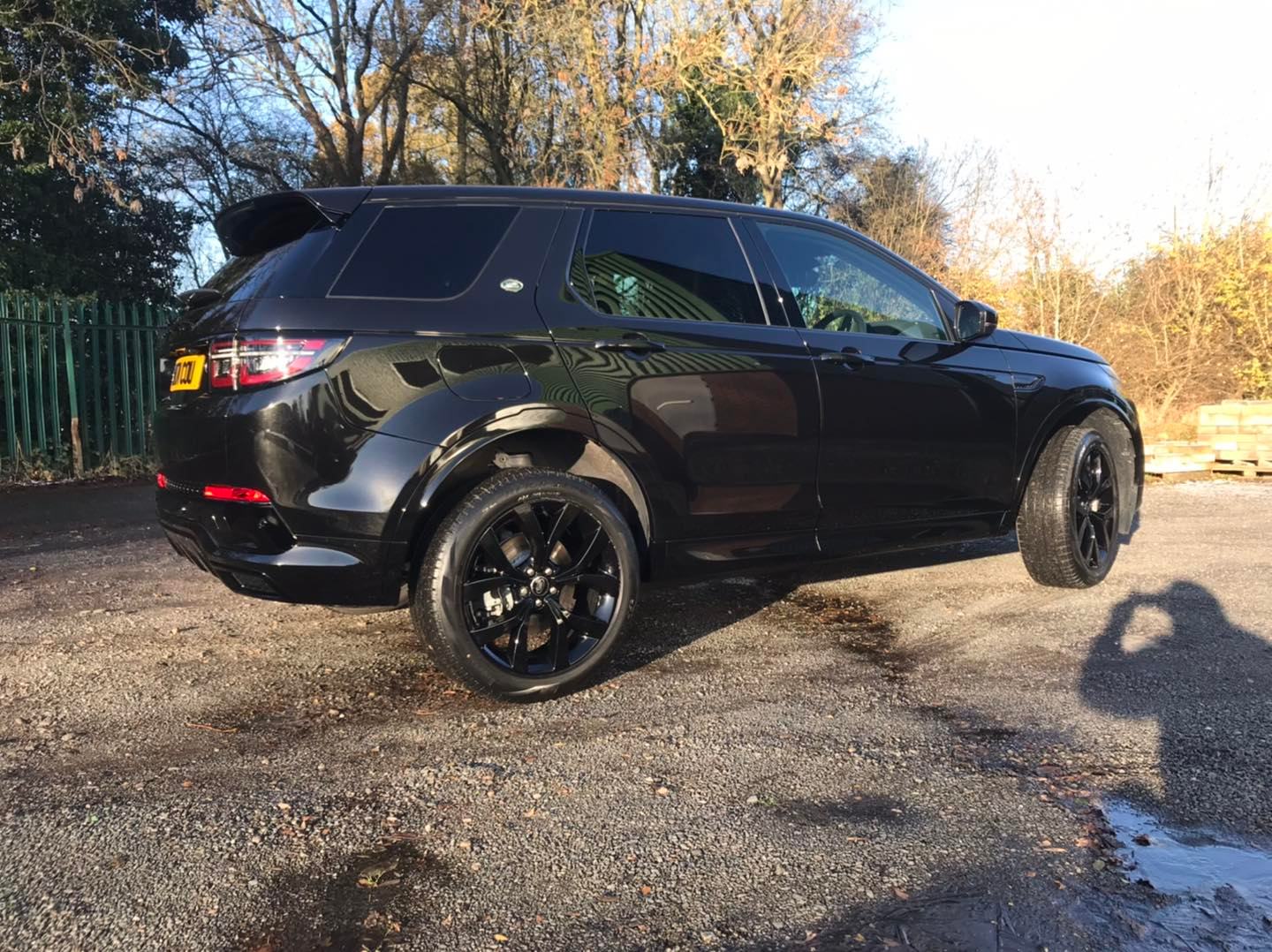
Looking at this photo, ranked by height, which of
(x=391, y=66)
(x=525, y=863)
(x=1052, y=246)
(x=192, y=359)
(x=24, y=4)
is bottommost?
(x=525, y=863)

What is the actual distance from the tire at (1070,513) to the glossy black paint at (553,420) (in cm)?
47

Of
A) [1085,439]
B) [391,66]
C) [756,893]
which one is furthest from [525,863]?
[391,66]

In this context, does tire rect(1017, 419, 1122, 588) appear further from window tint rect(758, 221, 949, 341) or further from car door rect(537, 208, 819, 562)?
car door rect(537, 208, 819, 562)

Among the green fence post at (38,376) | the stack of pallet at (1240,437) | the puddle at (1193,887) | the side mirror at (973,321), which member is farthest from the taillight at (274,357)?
the stack of pallet at (1240,437)

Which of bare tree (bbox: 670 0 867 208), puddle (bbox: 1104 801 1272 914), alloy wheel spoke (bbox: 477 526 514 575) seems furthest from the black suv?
bare tree (bbox: 670 0 867 208)

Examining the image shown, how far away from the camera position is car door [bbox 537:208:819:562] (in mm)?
3332

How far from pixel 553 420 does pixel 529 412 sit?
94 millimetres

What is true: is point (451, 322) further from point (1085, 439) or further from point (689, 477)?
point (1085, 439)

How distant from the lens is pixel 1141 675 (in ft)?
11.2

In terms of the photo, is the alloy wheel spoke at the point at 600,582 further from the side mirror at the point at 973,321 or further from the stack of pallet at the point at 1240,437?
the stack of pallet at the point at 1240,437

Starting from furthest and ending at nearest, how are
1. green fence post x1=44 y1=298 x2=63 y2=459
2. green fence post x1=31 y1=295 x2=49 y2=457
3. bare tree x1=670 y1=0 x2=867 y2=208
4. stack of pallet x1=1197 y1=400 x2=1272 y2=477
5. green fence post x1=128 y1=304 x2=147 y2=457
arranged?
bare tree x1=670 y1=0 x2=867 y2=208, green fence post x1=128 y1=304 x2=147 y2=457, stack of pallet x1=1197 y1=400 x2=1272 y2=477, green fence post x1=44 y1=298 x2=63 y2=459, green fence post x1=31 y1=295 x2=49 y2=457

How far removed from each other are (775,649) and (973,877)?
70.7 inches

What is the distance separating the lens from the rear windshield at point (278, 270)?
2.98m

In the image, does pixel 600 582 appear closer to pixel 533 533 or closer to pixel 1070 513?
pixel 533 533
